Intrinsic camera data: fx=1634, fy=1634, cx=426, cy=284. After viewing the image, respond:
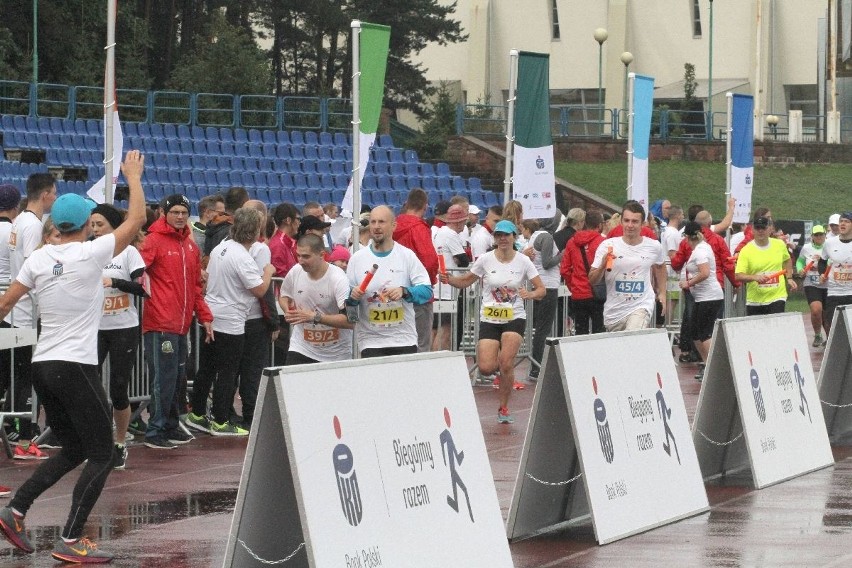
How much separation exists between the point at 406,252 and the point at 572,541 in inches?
137

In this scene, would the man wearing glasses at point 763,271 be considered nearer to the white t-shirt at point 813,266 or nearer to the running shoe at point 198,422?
the white t-shirt at point 813,266

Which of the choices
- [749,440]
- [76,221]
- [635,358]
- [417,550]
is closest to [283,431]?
[417,550]

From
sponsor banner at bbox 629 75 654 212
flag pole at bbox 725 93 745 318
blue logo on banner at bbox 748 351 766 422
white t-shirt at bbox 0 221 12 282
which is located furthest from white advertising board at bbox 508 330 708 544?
flag pole at bbox 725 93 745 318

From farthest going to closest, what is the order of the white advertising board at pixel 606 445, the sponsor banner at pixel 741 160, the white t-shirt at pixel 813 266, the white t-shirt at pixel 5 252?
the sponsor banner at pixel 741 160 < the white t-shirt at pixel 813 266 < the white t-shirt at pixel 5 252 < the white advertising board at pixel 606 445

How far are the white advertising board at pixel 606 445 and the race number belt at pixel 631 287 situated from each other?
4.97m

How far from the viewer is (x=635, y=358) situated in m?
9.51

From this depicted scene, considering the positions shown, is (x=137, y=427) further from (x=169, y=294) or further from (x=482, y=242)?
(x=482, y=242)

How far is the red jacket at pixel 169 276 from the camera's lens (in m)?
12.3

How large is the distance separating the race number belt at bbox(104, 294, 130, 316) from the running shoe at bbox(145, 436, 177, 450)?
1.55 metres

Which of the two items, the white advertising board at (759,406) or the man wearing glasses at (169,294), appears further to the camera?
the man wearing glasses at (169,294)

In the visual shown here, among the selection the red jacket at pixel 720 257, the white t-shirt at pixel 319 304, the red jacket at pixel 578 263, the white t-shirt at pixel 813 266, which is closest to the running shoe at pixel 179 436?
the white t-shirt at pixel 319 304

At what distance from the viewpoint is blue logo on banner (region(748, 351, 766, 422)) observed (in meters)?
11.1

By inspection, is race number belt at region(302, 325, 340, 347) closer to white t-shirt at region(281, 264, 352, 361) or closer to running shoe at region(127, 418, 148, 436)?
white t-shirt at region(281, 264, 352, 361)

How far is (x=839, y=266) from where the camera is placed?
2045 cm
